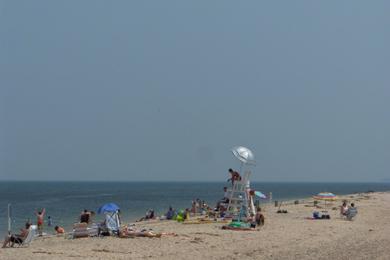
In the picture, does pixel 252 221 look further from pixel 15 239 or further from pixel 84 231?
pixel 15 239

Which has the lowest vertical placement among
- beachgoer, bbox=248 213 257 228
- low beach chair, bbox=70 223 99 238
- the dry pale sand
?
the dry pale sand

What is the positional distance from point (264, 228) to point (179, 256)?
26.4ft

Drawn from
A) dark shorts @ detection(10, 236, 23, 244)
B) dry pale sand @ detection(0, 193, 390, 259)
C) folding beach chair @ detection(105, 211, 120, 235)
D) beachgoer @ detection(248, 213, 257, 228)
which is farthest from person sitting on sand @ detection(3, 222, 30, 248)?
beachgoer @ detection(248, 213, 257, 228)

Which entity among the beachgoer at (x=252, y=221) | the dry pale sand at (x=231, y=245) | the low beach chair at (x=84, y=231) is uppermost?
the beachgoer at (x=252, y=221)

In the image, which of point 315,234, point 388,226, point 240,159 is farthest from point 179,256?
point 388,226

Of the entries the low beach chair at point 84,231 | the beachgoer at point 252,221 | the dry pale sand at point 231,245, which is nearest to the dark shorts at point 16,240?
the dry pale sand at point 231,245

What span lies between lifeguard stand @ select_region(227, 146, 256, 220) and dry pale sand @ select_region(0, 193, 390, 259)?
1266 millimetres

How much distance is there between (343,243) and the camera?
18.5 m

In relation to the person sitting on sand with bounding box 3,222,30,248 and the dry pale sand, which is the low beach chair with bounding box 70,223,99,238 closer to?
the dry pale sand

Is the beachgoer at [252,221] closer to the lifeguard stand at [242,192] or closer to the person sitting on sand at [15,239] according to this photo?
the lifeguard stand at [242,192]

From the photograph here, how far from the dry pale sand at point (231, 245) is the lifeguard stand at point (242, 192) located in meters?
1.27

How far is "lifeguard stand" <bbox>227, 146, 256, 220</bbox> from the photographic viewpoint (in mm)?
24500

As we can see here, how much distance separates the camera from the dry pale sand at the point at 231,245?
15617mm

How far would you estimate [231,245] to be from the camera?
17734 mm
